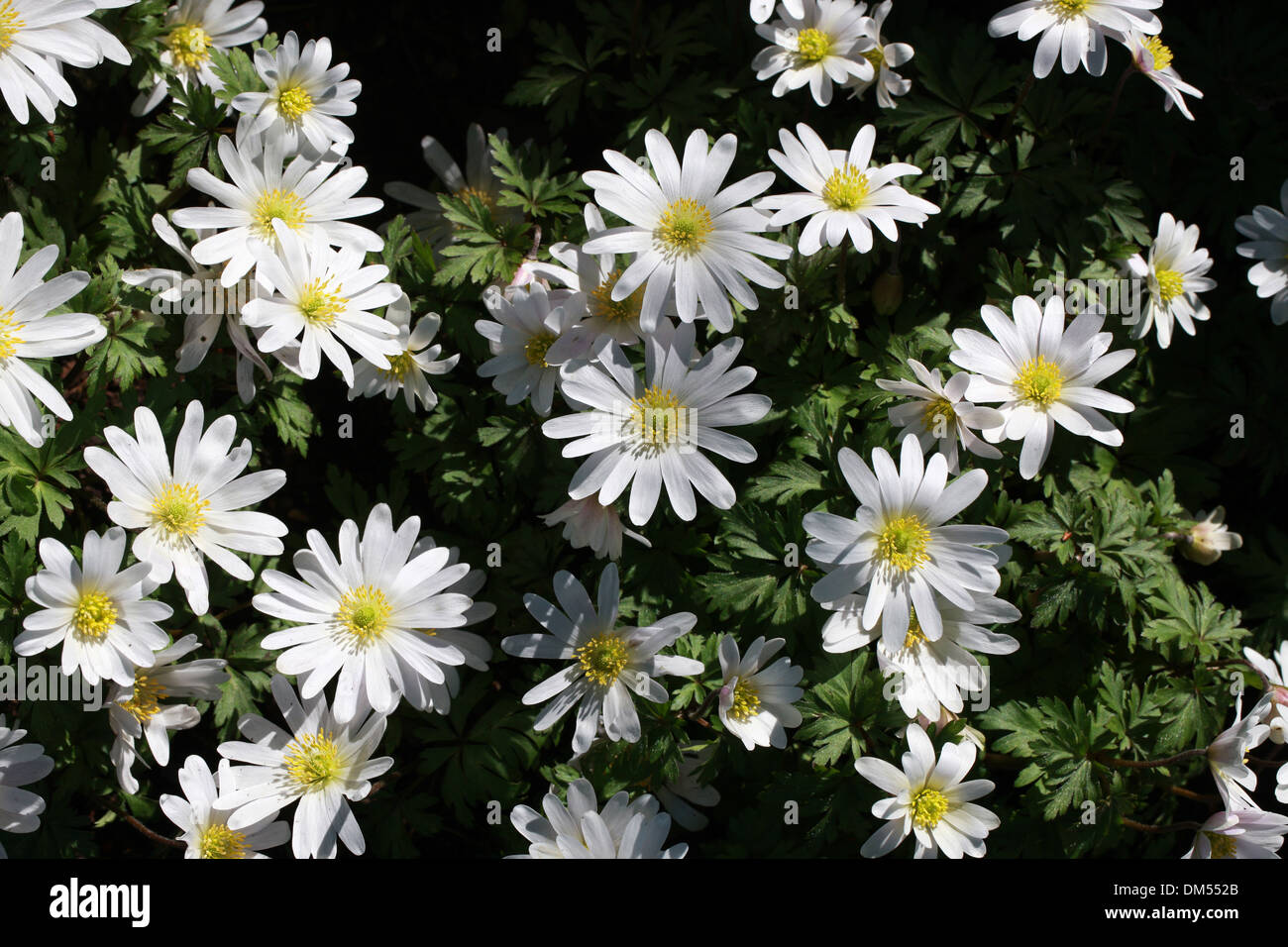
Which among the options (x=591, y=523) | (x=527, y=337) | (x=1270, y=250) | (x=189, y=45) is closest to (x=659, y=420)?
(x=591, y=523)

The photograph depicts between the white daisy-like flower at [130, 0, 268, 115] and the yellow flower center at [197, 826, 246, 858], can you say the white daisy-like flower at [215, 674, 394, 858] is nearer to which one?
the yellow flower center at [197, 826, 246, 858]

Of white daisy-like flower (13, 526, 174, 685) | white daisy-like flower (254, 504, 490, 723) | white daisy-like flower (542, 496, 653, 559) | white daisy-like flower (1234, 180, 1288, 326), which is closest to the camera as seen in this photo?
white daisy-like flower (13, 526, 174, 685)

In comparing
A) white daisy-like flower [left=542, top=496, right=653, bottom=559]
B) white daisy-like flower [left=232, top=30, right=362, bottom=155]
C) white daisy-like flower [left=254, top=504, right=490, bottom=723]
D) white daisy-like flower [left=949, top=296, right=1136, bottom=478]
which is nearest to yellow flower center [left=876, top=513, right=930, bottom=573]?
white daisy-like flower [left=949, top=296, right=1136, bottom=478]

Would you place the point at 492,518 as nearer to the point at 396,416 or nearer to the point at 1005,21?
the point at 396,416

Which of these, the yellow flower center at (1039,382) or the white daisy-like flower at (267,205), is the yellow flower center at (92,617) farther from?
the yellow flower center at (1039,382)

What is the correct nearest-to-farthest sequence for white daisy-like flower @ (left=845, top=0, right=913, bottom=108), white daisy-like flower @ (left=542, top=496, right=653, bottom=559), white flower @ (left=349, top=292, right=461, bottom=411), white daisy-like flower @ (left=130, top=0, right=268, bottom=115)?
1. white daisy-like flower @ (left=542, top=496, right=653, bottom=559)
2. white flower @ (left=349, top=292, right=461, bottom=411)
3. white daisy-like flower @ (left=845, top=0, right=913, bottom=108)
4. white daisy-like flower @ (left=130, top=0, right=268, bottom=115)

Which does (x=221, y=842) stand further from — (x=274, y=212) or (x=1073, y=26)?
(x=1073, y=26)

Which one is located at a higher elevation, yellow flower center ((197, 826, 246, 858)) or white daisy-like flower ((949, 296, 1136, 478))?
white daisy-like flower ((949, 296, 1136, 478))
